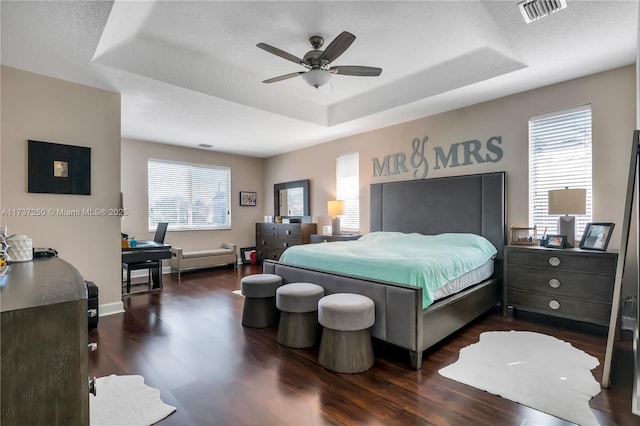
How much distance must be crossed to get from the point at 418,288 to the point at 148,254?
13.4 feet

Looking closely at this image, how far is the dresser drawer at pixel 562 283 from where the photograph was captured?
9.76 feet

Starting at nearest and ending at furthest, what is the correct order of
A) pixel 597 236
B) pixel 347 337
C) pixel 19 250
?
pixel 19 250 < pixel 347 337 < pixel 597 236

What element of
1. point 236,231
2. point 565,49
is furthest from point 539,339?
point 236,231

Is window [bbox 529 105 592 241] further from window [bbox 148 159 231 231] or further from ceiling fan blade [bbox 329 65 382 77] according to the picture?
window [bbox 148 159 231 231]

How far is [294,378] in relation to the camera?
224 cm

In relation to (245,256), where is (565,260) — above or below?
above

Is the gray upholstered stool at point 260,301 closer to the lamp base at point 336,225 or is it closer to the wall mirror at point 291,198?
the lamp base at point 336,225

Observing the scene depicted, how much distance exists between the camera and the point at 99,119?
3.71 metres

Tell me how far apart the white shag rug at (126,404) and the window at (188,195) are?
4593 millimetres

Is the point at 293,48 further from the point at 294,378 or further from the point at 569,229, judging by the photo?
the point at 569,229

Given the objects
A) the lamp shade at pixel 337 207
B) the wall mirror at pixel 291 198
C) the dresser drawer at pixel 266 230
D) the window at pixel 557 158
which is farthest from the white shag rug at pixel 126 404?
the wall mirror at pixel 291 198

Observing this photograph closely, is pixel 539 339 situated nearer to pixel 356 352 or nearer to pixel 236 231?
pixel 356 352

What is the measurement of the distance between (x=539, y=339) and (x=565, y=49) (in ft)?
8.78

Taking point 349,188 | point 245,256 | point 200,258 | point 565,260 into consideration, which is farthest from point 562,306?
point 245,256
